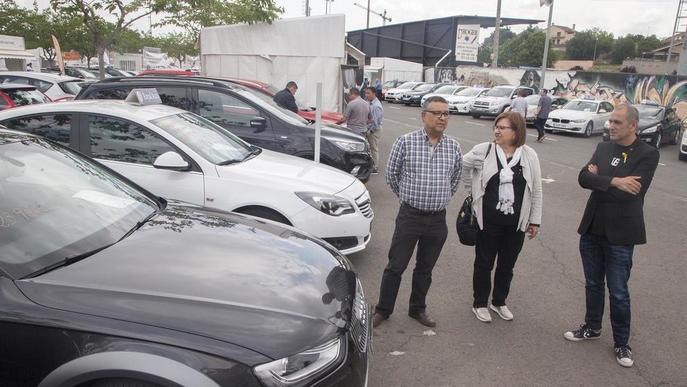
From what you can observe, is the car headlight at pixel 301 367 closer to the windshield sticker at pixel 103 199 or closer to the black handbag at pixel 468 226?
the windshield sticker at pixel 103 199

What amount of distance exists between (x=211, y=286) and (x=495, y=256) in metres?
2.53

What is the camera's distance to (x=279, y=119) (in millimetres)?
6773

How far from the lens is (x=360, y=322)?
252 centimetres

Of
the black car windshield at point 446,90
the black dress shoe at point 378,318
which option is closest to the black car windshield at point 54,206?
the black dress shoe at point 378,318

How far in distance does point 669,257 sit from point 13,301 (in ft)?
21.0

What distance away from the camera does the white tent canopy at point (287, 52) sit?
14.8 m

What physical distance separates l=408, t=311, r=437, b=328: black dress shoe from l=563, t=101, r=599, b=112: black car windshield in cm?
1761

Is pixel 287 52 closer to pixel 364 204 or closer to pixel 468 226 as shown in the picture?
pixel 364 204

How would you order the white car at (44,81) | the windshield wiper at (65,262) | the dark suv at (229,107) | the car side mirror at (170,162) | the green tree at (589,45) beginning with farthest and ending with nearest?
the green tree at (589,45) < the white car at (44,81) < the dark suv at (229,107) < the car side mirror at (170,162) < the windshield wiper at (65,262)

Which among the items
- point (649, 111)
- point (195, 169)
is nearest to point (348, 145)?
point (195, 169)

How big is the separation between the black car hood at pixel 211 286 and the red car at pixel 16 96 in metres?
8.20

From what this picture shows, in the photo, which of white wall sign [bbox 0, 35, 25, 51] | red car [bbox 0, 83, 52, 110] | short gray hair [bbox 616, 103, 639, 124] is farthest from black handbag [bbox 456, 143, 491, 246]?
white wall sign [bbox 0, 35, 25, 51]

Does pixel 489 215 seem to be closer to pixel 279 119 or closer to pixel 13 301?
pixel 13 301

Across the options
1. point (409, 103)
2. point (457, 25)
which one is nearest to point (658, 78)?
point (409, 103)
